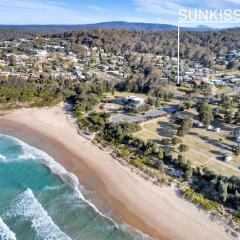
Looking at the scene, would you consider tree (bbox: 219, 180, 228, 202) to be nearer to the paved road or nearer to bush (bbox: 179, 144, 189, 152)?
bush (bbox: 179, 144, 189, 152)

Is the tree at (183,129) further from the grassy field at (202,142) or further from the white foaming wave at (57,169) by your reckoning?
the white foaming wave at (57,169)

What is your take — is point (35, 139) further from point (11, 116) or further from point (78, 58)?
point (78, 58)

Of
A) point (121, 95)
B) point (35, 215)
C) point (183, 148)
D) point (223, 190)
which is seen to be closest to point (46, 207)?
point (35, 215)

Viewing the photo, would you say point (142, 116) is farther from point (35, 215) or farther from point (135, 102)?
point (35, 215)

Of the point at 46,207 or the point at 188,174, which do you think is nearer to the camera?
the point at 46,207

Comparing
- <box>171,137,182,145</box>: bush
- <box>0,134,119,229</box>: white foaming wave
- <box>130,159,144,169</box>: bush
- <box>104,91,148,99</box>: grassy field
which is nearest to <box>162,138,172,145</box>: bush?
<box>171,137,182,145</box>: bush
